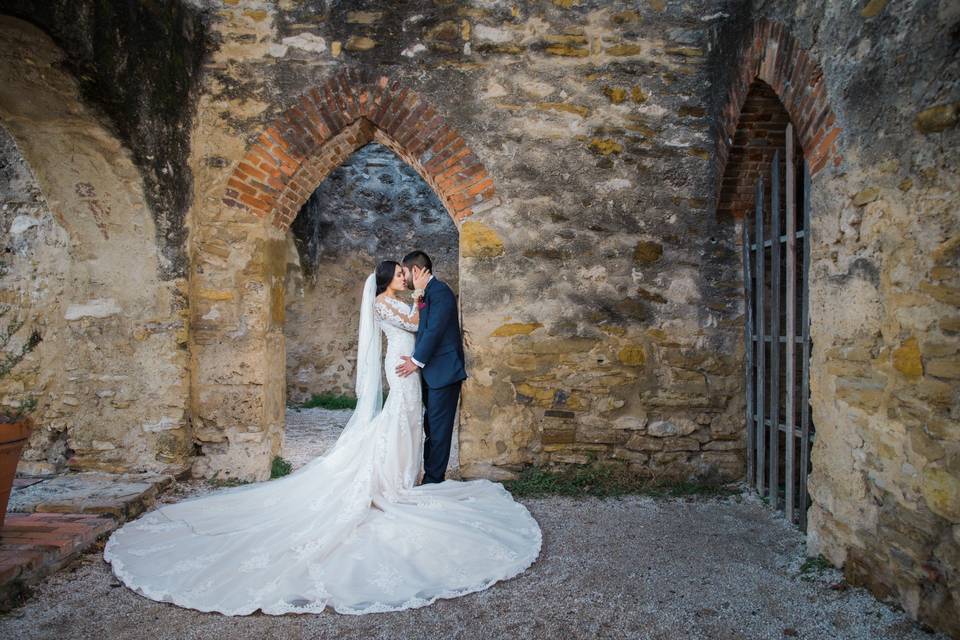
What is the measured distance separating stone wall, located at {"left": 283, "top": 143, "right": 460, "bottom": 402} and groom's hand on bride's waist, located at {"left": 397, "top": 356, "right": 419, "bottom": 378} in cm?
458

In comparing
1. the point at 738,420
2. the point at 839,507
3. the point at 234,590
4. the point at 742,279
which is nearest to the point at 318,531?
the point at 234,590

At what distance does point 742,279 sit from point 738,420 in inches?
42.1

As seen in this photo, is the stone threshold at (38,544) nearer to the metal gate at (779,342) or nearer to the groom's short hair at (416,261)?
the groom's short hair at (416,261)

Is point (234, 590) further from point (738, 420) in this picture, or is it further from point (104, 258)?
point (738, 420)

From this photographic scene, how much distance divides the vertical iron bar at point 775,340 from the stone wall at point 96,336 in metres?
4.12

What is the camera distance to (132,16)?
13.6ft

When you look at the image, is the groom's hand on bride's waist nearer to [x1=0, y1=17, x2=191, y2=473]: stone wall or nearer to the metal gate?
[x1=0, y1=17, x2=191, y2=473]: stone wall

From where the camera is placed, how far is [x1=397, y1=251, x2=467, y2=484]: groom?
459cm

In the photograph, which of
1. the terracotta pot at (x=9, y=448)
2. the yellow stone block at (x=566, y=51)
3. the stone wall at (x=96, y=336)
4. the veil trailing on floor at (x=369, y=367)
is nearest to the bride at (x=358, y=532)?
the veil trailing on floor at (x=369, y=367)

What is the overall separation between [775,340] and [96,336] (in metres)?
4.74

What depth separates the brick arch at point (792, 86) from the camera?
3186 mm

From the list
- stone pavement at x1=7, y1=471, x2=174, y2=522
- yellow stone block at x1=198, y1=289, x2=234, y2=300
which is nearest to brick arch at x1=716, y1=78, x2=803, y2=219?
yellow stone block at x1=198, y1=289, x2=234, y2=300

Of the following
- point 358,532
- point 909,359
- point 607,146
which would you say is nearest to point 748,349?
point 607,146

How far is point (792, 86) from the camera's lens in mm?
3508
